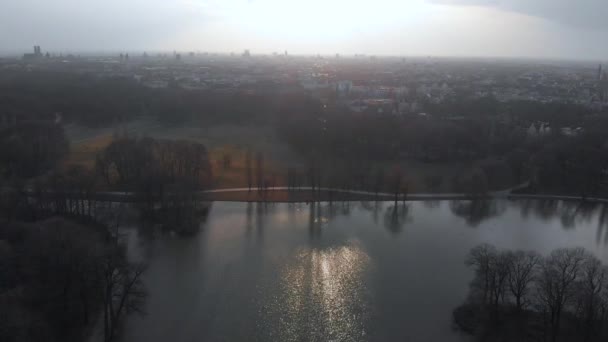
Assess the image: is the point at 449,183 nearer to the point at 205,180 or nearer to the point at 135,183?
the point at 205,180

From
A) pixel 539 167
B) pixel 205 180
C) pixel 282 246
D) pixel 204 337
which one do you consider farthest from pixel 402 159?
pixel 204 337

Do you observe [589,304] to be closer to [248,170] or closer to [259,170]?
[259,170]

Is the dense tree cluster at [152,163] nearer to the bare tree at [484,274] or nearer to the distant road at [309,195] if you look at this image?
the distant road at [309,195]

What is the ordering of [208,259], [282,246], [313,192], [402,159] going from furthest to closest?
[402,159] < [313,192] < [282,246] < [208,259]

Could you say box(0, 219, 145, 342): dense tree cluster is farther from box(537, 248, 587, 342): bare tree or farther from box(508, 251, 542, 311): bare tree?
box(537, 248, 587, 342): bare tree

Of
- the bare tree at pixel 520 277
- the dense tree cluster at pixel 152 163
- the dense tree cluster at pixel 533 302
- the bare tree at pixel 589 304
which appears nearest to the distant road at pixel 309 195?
the dense tree cluster at pixel 152 163

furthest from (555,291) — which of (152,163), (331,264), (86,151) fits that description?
(86,151)
